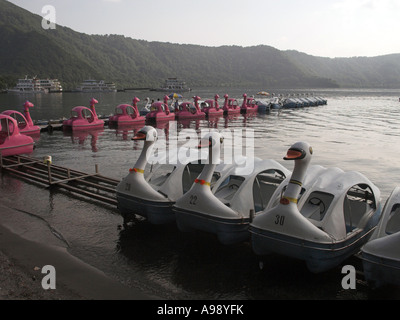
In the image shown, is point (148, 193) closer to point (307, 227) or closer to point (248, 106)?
point (307, 227)

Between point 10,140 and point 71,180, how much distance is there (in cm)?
791

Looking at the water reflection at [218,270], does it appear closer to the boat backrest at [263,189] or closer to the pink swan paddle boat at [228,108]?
the boat backrest at [263,189]

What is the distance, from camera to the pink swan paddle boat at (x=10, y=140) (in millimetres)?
19953

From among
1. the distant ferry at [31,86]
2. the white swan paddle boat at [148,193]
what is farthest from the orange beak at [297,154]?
the distant ferry at [31,86]

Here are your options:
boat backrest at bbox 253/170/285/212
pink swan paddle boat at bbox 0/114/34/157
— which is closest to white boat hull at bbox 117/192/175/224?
boat backrest at bbox 253/170/285/212

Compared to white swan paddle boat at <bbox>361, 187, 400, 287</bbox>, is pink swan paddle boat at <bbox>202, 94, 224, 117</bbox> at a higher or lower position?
higher

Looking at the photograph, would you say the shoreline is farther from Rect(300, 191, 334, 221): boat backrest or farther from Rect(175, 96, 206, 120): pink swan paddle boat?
Rect(175, 96, 206, 120): pink swan paddle boat

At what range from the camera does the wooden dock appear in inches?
510

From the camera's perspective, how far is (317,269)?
7336 millimetres

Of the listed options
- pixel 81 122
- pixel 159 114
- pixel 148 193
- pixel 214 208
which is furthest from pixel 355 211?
pixel 159 114

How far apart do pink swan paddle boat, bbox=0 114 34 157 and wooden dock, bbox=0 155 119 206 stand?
180cm

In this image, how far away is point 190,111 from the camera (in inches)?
1748

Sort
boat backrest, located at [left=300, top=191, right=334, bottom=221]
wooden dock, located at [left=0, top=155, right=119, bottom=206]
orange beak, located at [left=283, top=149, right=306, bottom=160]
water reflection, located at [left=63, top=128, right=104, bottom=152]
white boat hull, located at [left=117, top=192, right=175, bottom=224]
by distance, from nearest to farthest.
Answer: orange beak, located at [left=283, top=149, right=306, bottom=160], boat backrest, located at [left=300, top=191, right=334, bottom=221], white boat hull, located at [left=117, top=192, right=175, bottom=224], wooden dock, located at [left=0, top=155, right=119, bottom=206], water reflection, located at [left=63, top=128, right=104, bottom=152]

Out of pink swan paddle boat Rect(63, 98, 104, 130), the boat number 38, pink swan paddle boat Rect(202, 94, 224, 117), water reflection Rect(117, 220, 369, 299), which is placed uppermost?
pink swan paddle boat Rect(202, 94, 224, 117)
